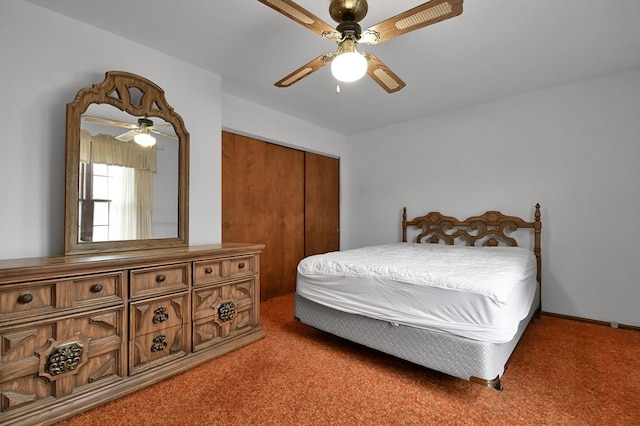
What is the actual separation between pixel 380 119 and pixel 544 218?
7.95 feet

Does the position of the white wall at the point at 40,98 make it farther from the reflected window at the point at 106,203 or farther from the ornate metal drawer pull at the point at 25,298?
the ornate metal drawer pull at the point at 25,298

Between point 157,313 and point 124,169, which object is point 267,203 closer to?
point 124,169

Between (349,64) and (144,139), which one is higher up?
(349,64)

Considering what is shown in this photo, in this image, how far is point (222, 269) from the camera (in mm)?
2357

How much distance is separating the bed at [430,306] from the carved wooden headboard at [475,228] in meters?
0.64

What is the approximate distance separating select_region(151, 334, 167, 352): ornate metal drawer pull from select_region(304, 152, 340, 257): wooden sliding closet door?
2717 mm

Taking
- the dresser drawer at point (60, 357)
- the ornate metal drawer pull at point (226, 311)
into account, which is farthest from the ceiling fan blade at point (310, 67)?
the dresser drawer at point (60, 357)

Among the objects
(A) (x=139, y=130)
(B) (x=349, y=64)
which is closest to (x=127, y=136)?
(A) (x=139, y=130)

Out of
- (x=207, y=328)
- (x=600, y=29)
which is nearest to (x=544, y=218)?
(x=600, y=29)

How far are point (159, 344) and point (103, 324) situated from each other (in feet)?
1.26

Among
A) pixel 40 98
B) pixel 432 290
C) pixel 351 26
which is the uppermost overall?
pixel 351 26

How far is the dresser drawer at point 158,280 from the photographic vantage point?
187 cm

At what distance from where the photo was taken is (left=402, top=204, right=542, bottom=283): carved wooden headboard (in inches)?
132

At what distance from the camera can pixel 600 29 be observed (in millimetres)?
2256
